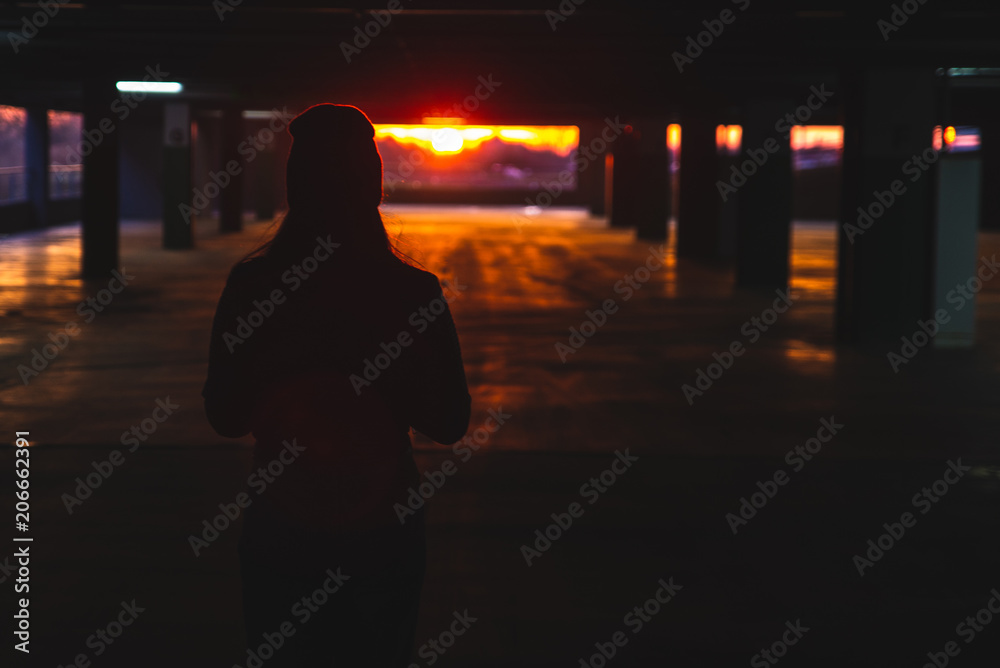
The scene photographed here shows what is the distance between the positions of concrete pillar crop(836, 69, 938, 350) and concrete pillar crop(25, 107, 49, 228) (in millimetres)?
24808

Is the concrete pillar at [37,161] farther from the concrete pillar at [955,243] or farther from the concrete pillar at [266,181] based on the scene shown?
the concrete pillar at [955,243]

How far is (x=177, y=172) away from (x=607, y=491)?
2197 centimetres

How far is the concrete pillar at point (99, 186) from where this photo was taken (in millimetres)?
19391

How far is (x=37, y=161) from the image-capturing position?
3191 cm

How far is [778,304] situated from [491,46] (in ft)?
22.1

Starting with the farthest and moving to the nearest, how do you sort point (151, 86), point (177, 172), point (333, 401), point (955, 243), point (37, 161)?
1. point (37, 161)
2. point (177, 172)
3. point (151, 86)
4. point (955, 243)
5. point (333, 401)

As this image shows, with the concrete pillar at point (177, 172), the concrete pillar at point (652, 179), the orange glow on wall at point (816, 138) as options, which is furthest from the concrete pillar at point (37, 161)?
the orange glow on wall at point (816, 138)

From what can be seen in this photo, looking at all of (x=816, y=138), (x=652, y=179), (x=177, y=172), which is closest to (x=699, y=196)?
(x=652, y=179)

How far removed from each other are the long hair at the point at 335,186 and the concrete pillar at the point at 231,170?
29899 mm

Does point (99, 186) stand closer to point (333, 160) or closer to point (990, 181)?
point (333, 160)

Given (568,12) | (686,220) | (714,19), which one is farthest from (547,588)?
(686,220)

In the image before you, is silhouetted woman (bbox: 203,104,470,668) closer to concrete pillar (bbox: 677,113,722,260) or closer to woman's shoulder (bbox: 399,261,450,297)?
woman's shoulder (bbox: 399,261,450,297)

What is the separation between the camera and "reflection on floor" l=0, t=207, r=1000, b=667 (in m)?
4.68

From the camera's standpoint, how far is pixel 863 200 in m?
14.0
